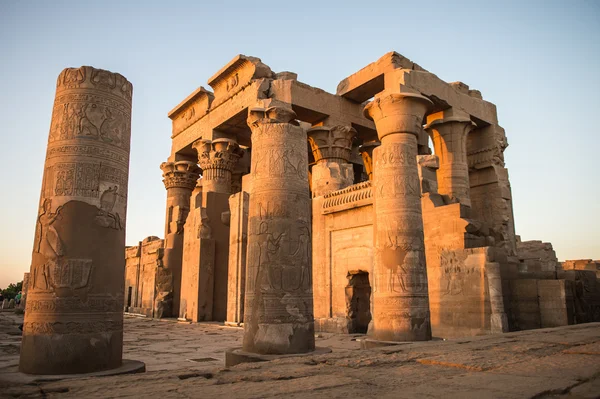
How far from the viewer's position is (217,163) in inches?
678

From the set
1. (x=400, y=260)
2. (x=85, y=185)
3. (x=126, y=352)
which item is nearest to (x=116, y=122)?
(x=85, y=185)

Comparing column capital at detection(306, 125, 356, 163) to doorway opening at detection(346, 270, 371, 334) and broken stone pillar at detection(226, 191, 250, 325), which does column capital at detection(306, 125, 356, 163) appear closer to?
broken stone pillar at detection(226, 191, 250, 325)

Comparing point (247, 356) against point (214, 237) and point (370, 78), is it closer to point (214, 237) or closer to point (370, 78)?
point (370, 78)

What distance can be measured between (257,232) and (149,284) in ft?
50.5

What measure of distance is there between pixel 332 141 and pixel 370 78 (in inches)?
94.0

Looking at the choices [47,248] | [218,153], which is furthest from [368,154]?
[47,248]

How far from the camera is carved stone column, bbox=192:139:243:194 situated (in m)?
17.2

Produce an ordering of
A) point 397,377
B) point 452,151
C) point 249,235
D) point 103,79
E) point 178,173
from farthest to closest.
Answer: point 178,173 < point 452,151 < point 249,235 < point 103,79 < point 397,377

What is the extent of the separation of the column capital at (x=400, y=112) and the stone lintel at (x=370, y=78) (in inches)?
149

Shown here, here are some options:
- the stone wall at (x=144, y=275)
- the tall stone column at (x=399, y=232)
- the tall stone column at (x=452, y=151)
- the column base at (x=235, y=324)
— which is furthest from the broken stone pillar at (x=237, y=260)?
the tall stone column at (x=452, y=151)

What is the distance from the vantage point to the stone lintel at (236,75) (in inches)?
615

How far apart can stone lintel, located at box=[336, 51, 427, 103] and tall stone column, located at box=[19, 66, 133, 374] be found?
9.17 m

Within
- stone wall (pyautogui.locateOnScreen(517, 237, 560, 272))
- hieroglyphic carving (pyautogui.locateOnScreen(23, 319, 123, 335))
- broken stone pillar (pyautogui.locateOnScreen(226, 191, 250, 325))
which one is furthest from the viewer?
stone wall (pyautogui.locateOnScreen(517, 237, 560, 272))

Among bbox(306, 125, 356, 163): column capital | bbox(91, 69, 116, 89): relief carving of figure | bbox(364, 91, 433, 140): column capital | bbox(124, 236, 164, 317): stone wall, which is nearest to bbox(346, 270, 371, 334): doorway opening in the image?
bbox(364, 91, 433, 140): column capital
